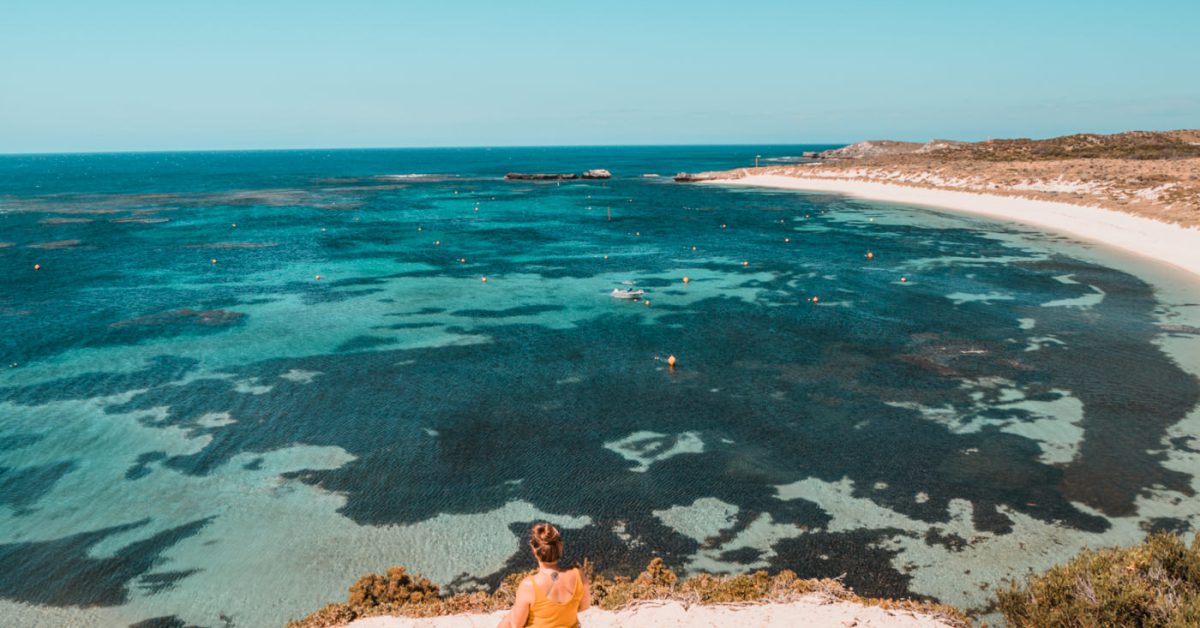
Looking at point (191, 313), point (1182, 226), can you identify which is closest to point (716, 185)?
point (1182, 226)

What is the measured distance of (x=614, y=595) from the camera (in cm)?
1381

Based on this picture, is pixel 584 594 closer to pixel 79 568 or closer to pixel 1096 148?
pixel 79 568

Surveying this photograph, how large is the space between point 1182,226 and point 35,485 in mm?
75511

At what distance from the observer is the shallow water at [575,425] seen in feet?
57.9

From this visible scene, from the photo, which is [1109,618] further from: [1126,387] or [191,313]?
[191,313]

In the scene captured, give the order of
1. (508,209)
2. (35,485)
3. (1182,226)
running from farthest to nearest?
1. (508,209)
2. (1182,226)
3. (35,485)

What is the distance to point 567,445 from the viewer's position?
23.6m

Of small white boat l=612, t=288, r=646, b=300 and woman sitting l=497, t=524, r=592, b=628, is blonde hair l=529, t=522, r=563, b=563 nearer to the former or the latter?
woman sitting l=497, t=524, r=592, b=628

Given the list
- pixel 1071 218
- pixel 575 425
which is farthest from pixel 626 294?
pixel 1071 218

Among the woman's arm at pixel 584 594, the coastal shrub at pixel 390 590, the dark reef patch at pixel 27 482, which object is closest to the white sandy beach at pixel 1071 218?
the coastal shrub at pixel 390 590

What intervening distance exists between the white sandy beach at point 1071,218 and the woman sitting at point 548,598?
188 feet

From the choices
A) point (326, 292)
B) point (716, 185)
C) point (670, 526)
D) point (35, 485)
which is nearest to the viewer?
point (670, 526)

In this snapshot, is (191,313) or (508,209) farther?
(508,209)

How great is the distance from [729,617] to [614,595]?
2.31m
